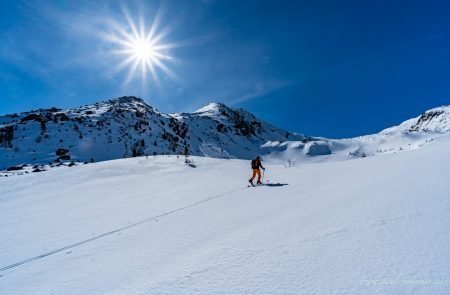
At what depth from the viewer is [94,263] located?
568cm

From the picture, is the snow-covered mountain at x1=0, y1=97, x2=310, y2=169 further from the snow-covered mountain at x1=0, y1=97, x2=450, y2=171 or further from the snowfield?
the snowfield

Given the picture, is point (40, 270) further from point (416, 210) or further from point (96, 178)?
point (96, 178)

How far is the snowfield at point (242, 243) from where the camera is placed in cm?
322

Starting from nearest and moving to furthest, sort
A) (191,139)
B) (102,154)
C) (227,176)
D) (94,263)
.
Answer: (94,263)
(227,176)
(102,154)
(191,139)

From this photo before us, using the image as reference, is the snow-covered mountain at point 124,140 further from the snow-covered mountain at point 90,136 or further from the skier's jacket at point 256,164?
the skier's jacket at point 256,164

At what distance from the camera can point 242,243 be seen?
4957 millimetres

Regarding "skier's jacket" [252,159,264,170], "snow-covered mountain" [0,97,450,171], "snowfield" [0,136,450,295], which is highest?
"snow-covered mountain" [0,97,450,171]

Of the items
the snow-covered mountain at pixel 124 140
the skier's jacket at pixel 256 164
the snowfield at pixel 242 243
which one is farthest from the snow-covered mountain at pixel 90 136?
the snowfield at pixel 242 243

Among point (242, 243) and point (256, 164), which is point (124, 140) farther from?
point (242, 243)

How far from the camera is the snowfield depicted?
127 inches

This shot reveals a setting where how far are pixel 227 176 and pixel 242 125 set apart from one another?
169 m

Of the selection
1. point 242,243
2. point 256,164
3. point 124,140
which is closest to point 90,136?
point 124,140

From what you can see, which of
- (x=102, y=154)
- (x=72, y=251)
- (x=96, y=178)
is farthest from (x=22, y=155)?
(x=72, y=251)

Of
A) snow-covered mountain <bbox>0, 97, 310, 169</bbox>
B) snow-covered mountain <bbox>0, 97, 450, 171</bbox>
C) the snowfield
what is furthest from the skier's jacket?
snow-covered mountain <bbox>0, 97, 310, 169</bbox>
